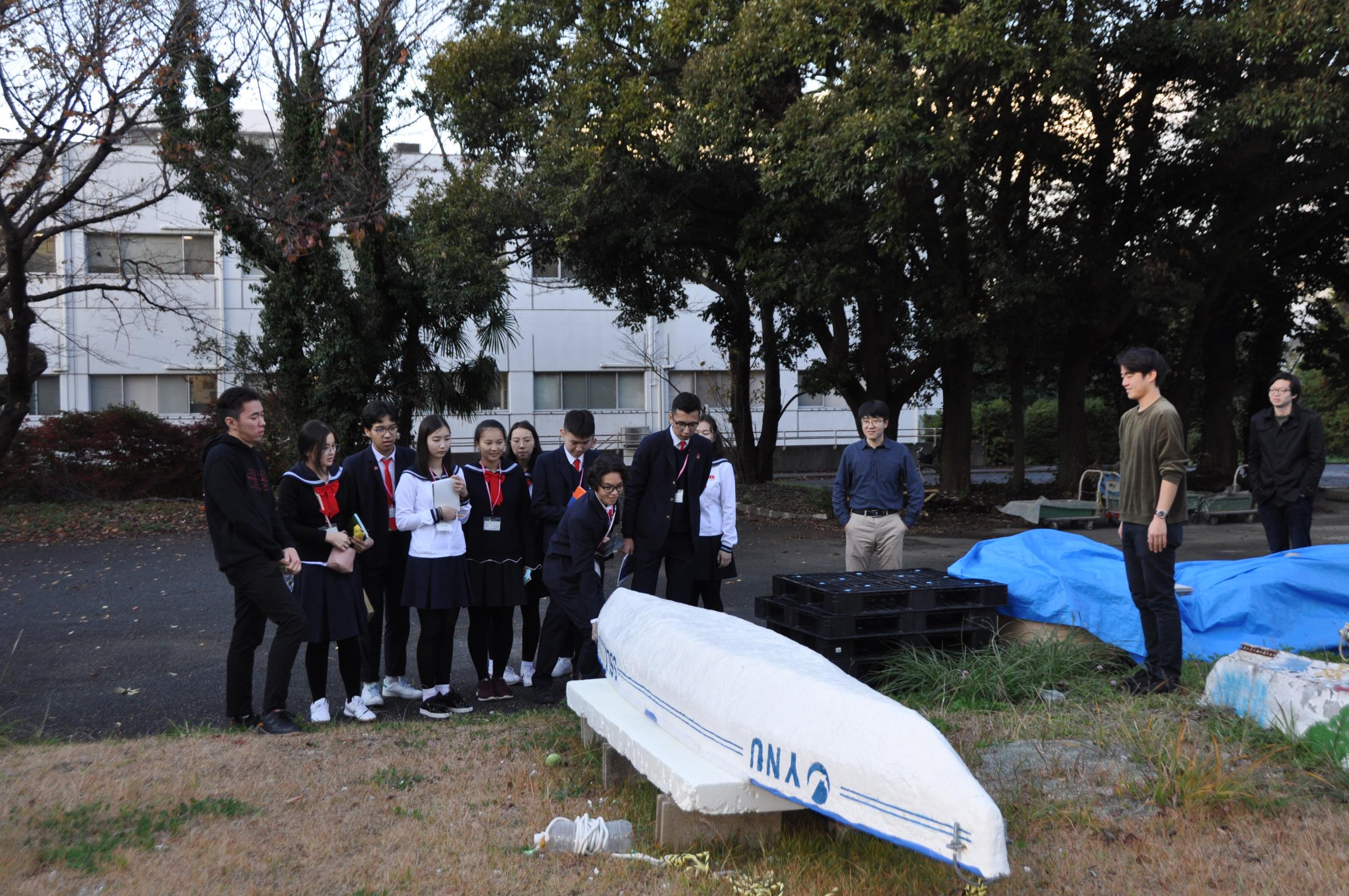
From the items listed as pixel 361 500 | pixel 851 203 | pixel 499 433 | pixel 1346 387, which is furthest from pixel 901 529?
pixel 1346 387

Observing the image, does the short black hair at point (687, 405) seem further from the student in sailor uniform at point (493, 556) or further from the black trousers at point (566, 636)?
the black trousers at point (566, 636)

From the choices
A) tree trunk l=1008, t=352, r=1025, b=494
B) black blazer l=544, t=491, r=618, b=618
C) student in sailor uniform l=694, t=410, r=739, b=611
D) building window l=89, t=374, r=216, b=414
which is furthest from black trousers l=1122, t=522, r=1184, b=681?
building window l=89, t=374, r=216, b=414

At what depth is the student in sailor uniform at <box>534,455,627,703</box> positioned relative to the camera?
A: 5.60m

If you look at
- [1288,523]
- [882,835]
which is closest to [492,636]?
[882,835]

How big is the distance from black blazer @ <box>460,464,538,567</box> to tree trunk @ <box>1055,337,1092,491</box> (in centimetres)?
1401

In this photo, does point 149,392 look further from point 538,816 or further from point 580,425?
point 538,816

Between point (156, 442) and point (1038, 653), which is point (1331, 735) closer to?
point (1038, 653)

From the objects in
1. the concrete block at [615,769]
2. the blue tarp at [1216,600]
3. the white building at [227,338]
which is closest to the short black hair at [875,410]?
the blue tarp at [1216,600]

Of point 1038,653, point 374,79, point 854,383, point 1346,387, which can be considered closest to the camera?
point 1038,653

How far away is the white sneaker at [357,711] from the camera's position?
548cm

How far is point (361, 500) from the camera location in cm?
590

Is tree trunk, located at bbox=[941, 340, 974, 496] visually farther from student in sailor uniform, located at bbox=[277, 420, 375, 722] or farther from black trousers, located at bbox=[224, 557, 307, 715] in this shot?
black trousers, located at bbox=[224, 557, 307, 715]

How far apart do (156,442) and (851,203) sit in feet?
41.3

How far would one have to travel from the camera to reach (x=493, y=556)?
239 inches
